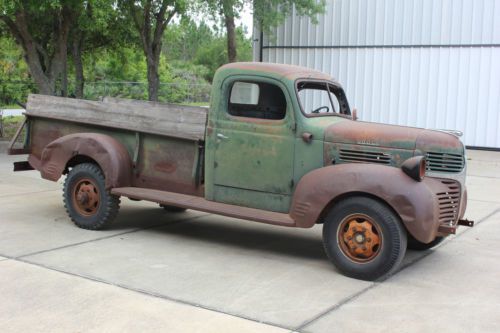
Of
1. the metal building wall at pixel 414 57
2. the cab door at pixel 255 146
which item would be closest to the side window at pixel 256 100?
the cab door at pixel 255 146

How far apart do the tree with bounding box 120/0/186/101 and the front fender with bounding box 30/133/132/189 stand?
26.9 ft

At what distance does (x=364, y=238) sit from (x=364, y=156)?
802 mm

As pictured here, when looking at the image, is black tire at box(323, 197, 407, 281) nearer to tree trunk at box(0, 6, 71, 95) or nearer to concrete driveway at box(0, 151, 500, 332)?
concrete driveway at box(0, 151, 500, 332)

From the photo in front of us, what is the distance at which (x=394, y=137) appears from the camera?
19.9 feet

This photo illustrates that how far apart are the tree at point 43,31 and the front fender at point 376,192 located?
868 centimetres

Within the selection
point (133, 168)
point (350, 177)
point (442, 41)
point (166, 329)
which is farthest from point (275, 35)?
point (166, 329)

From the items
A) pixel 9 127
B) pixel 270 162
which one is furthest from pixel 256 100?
pixel 9 127

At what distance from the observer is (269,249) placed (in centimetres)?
696

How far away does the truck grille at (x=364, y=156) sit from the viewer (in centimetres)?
606

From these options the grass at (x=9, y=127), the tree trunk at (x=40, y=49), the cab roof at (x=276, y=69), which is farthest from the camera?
the grass at (x=9, y=127)

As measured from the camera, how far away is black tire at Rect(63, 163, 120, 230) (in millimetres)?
7340

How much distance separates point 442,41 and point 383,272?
43.7 ft

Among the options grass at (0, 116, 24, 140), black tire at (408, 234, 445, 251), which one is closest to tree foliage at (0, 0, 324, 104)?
grass at (0, 116, 24, 140)

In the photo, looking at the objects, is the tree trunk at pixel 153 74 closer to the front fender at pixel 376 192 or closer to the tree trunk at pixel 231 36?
the tree trunk at pixel 231 36
